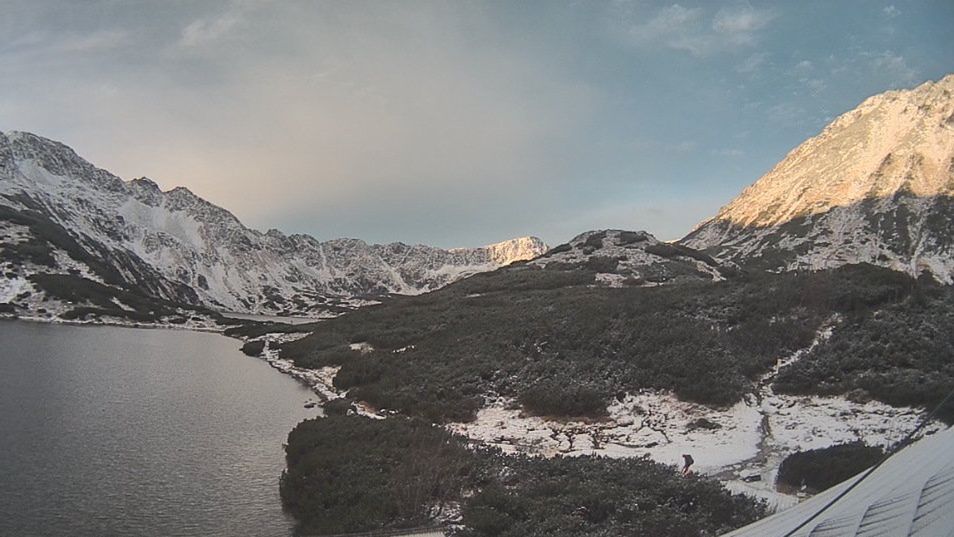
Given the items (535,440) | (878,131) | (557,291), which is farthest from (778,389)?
(878,131)

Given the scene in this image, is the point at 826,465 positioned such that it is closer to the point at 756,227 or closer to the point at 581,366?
the point at 581,366

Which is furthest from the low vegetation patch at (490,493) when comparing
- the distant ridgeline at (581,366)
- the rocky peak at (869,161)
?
the rocky peak at (869,161)

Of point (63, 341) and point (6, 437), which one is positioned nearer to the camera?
point (6, 437)

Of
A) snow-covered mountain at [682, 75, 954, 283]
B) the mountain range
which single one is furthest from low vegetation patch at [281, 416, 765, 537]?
snow-covered mountain at [682, 75, 954, 283]

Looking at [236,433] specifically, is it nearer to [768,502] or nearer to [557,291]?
[768,502]

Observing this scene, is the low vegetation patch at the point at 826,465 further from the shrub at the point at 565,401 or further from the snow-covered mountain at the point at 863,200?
the snow-covered mountain at the point at 863,200

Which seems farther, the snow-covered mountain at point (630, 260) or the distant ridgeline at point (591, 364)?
the snow-covered mountain at point (630, 260)

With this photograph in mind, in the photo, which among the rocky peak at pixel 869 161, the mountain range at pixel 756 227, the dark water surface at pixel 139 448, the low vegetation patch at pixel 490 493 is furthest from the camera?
the rocky peak at pixel 869 161

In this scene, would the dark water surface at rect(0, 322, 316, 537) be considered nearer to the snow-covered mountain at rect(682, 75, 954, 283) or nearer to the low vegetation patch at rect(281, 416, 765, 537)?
the low vegetation patch at rect(281, 416, 765, 537)

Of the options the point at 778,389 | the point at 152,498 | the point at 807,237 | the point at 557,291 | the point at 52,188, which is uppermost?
the point at 52,188
